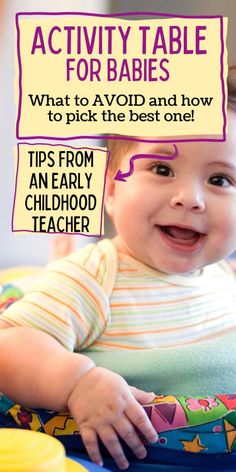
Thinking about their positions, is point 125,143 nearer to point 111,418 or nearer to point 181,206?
point 181,206

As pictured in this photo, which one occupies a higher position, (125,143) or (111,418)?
(125,143)

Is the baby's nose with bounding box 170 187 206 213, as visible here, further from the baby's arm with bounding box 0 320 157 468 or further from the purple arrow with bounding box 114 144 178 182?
the baby's arm with bounding box 0 320 157 468

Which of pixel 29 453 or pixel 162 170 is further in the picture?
pixel 162 170

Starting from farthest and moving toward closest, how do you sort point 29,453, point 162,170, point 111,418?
point 162,170
point 111,418
point 29,453

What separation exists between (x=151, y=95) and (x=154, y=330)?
0.57 ft

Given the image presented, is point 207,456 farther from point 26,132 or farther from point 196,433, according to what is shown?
point 26,132

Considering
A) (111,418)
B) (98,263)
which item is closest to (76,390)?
(111,418)

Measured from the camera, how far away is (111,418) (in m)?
0.48

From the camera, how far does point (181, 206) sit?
579mm

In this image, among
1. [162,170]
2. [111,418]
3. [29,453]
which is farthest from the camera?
[162,170]

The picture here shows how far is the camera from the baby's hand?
0.48 meters

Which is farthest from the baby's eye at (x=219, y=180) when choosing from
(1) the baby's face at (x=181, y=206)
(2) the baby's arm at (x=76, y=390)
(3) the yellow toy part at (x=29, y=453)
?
(3) the yellow toy part at (x=29, y=453)

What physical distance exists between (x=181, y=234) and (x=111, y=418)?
18cm

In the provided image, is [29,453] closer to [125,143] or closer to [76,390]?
[76,390]
